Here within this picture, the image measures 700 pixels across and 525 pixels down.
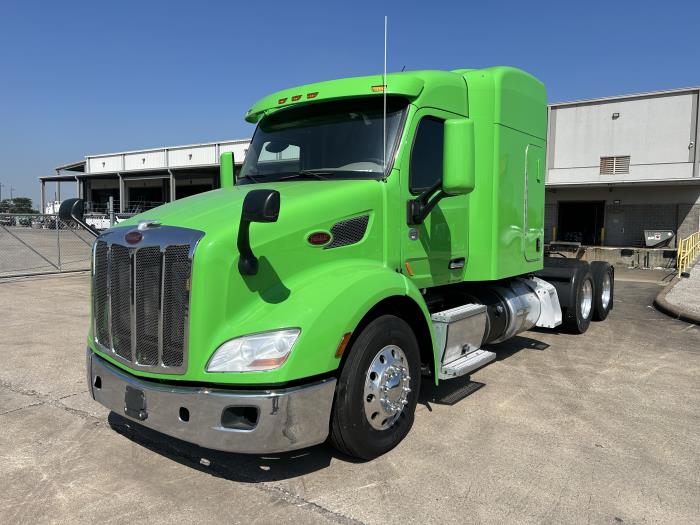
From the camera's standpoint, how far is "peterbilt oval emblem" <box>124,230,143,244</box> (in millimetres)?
3393

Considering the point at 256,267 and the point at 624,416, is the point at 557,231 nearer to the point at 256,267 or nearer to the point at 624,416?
the point at 624,416

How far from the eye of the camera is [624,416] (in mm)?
4629

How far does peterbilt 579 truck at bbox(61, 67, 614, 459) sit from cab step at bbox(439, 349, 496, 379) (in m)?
0.02

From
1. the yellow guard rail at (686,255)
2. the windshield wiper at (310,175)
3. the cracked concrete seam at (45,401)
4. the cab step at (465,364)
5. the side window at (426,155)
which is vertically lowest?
the cracked concrete seam at (45,401)

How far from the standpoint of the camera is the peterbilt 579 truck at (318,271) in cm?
311

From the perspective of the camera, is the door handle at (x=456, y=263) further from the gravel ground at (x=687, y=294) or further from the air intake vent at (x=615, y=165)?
the air intake vent at (x=615, y=165)

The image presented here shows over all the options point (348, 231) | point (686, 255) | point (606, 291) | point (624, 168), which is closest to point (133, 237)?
point (348, 231)

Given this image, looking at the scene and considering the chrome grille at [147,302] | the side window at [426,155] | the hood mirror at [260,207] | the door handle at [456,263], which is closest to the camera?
the hood mirror at [260,207]

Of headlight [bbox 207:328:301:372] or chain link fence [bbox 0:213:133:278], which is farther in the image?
chain link fence [bbox 0:213:133:278]

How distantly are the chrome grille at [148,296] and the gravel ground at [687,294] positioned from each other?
964 cm

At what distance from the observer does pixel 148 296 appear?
3.32 m

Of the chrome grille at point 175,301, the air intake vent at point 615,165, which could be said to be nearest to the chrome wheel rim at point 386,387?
the chrome grille at point 175,301

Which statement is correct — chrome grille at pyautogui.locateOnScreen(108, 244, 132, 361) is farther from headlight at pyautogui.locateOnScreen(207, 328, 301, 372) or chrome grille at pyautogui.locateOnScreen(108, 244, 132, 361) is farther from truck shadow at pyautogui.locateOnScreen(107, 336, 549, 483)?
truck shadow at pyautogui.locateOnScreen(107, 336, 549, 483)

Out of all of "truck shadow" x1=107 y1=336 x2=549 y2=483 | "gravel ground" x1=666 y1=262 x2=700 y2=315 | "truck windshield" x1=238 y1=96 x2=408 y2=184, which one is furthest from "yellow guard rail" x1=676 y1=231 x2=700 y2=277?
"truck shadow" x1=107 y1=336 x2=549 y2=483
